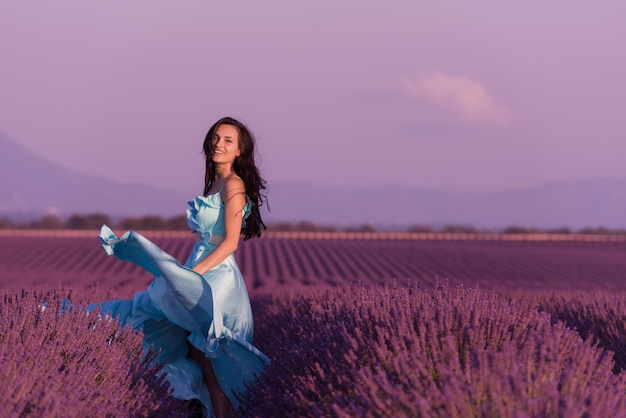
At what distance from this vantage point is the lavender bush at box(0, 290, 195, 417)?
11.7 ft

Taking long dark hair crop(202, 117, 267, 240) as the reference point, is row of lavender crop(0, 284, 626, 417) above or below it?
below

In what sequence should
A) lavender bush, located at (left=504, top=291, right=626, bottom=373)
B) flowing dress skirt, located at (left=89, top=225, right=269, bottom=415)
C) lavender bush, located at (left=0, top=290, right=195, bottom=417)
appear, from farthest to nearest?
lavender bush, located at (left=504, top=291, right=626, bottom=373) → flowing dress skirt, located at (left=89, top=225, right=269, bottom=415) → lavender bush, located at (left=0, top=290, right=195, bottom=417)

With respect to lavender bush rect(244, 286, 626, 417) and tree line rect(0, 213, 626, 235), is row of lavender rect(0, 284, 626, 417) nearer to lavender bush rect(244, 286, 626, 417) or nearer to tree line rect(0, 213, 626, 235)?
lavender bush rect(244, 286, 626, 417)

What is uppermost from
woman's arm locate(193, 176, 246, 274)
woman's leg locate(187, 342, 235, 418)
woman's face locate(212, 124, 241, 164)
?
woman's face locate(212, 124, 241, 164)

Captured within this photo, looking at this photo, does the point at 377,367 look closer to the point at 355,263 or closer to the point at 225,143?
the point at 225,143

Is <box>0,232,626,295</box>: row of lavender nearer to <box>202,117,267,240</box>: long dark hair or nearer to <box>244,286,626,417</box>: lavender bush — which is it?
<box>202,117,267,240</box>: long dark hair

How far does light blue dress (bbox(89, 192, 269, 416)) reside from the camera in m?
5.27

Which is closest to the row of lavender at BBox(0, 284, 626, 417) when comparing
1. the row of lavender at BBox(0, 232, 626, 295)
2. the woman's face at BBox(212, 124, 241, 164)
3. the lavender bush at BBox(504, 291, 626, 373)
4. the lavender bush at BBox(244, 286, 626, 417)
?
the lavender bush at BBox(244, 286, 626, 417)

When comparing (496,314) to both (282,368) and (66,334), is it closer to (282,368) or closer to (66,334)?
(282,368)

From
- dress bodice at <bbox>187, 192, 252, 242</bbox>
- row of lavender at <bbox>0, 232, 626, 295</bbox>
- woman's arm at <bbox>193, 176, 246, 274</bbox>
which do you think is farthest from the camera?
row of lavender at <bbox>0, 232, 626, 295</bbox>

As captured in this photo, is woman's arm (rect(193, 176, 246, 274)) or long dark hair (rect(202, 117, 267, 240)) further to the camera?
long dark hair (rect(202, 117, 267, 240))

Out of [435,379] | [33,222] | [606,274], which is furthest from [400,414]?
[33,222]

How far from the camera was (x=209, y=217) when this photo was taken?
18.4ft

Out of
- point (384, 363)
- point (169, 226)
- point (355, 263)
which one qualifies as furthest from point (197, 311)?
point (169, 226)
